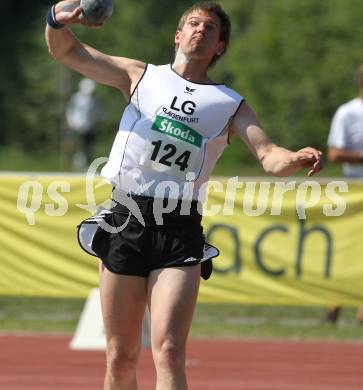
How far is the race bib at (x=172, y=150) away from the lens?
607 cm

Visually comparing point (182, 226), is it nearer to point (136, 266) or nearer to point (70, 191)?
point (136, 266)

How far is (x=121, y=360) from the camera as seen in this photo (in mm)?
6164

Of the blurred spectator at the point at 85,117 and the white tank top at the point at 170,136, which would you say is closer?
the white tank top at the point at 170,136

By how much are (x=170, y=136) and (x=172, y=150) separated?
65 millimetres

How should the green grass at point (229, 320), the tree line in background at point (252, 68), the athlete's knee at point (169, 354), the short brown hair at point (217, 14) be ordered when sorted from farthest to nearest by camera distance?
the tree line in background at point (252, 68), the green grass at point (229, 320), the short brown hair at point (217, 14), the athlete's knee at point (169, 354)

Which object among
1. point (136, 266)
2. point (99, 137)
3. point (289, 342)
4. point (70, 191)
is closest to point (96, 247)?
point (136, 266)

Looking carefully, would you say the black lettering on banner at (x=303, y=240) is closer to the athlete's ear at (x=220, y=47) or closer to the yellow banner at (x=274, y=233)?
the yellow banner at (x=274, y=233)

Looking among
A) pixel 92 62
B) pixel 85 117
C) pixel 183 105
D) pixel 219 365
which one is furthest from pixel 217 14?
pixel 85 117

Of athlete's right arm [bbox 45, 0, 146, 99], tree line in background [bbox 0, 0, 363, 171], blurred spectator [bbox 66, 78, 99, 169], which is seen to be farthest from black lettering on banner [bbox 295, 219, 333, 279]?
blurred spectator [bbox 66, 78, 99, 169]

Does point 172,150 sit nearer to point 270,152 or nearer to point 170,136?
point 170,136

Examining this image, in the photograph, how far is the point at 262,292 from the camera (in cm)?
1203

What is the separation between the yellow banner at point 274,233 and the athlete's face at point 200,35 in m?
5.76

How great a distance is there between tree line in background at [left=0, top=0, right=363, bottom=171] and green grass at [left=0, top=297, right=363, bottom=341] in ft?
33.4

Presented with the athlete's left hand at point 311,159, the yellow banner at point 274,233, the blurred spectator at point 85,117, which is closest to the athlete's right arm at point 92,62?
the athlete's left hand at point 311,159
